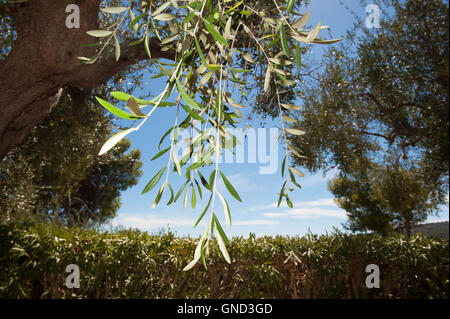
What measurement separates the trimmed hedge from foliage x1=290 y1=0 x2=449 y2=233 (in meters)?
2.73

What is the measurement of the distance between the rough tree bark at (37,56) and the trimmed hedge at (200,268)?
8.40 ft

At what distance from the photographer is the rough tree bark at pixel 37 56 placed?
5.44 metres

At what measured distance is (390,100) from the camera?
21.2ft

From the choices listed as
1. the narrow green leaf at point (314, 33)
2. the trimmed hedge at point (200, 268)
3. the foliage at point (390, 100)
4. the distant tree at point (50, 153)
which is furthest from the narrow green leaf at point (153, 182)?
the distant tree at point (50, 153)

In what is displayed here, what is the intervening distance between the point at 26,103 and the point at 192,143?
5824mm

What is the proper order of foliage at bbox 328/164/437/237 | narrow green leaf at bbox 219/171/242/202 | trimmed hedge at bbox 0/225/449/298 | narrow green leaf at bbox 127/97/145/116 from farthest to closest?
1. foliage at bbox 328/164/437/237
2. trimmed hedge at bbox 0/225/449/298
3. narrow green leaf at bbox 219/171/242/202
4. narrow green leaf at bbox 127/97/145/116

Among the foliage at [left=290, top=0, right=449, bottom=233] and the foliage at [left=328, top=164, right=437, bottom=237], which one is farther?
the foliage at [left=328, top=164, right=437, bottom=237]

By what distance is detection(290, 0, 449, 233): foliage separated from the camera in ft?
19.0

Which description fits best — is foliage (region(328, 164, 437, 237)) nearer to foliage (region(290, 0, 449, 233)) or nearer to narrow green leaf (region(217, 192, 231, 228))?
foliage (region(290, 0, 449, 233))

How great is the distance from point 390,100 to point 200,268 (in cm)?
562

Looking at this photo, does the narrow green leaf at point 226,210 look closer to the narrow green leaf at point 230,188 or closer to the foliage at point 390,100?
the narrow green leaf at point 230,188

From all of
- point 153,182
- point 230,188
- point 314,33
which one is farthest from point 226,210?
point 314,33

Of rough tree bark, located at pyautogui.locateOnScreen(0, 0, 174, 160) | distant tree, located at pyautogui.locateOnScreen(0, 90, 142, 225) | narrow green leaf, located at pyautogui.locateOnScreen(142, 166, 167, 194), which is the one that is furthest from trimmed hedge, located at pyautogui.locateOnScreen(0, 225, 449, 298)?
distant tree, located at pyautogui.locateOnScreen(0, 90, 142, 225)
